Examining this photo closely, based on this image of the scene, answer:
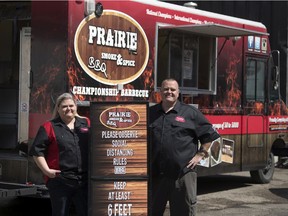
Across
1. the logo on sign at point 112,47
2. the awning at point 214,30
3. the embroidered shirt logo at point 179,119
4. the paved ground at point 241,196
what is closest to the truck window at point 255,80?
the awning at point 214,30

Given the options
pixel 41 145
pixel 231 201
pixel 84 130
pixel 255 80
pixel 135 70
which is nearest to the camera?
pixel 41 145

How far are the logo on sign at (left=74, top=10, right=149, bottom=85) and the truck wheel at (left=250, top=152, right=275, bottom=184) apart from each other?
417 centimetres

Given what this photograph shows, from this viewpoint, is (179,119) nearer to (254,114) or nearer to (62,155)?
(62,155)

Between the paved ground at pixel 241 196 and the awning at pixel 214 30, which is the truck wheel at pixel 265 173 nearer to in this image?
the paved ground at pixel 241 196

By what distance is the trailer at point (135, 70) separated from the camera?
7281 mm

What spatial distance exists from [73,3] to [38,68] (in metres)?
0.91

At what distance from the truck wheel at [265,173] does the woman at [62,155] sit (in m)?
6.46

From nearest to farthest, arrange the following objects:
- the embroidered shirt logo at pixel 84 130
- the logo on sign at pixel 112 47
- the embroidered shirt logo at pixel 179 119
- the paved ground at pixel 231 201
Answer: the embroidered shirt logo at pixel 84 130 < the embroidered shirt logo at pixel 179 119 < the logo on sign at pixel 112 47 < the paved ground at pixel 231 201

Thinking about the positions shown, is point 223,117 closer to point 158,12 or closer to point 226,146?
point 226,146

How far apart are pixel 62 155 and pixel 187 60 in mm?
4292

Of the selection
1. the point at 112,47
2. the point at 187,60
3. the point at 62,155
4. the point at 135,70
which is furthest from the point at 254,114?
the point at 62,155

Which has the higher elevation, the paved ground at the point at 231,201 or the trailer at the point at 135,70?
the trailer at the point at 135,70

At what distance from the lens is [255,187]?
11078 millimetres

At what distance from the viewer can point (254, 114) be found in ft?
34.3
